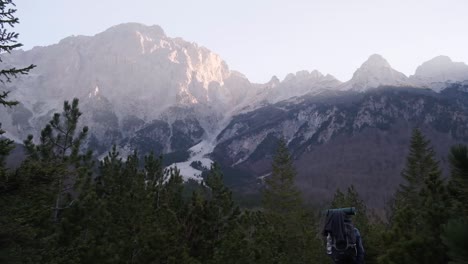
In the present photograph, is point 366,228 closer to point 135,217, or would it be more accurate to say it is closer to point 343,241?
point 135,217

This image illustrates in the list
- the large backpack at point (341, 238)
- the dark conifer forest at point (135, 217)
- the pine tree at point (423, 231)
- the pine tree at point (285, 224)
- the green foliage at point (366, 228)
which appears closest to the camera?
the large backpack at point (341, 238)

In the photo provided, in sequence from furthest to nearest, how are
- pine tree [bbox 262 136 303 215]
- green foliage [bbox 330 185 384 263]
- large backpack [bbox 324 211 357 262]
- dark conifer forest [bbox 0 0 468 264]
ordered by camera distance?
1. pine tree [bbox 262 136 303 215]
2. green foliage [bbox 330 185 384 263]
3. dark conifer forest [bbox 0 0 468 264]
4. large backpack [bbox 324 211 357 262]

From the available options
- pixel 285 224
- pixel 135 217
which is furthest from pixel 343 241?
pixel 285 224

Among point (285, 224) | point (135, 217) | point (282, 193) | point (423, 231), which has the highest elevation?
point (135, 217)

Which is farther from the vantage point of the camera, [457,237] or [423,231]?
[423,231]

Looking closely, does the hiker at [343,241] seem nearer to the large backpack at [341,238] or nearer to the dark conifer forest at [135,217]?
the large backpack at [341,238]

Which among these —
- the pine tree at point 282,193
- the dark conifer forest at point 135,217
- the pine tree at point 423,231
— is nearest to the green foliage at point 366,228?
the dark conifer forest at point 135,217

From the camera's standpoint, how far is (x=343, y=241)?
7.08 meters

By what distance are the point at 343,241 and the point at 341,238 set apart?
0.24 ft

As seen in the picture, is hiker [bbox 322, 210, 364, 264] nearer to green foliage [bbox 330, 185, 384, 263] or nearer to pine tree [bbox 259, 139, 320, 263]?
green foliage [bbox 330, 185, 384, 263]

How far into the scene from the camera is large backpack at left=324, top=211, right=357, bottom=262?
23.1 feet

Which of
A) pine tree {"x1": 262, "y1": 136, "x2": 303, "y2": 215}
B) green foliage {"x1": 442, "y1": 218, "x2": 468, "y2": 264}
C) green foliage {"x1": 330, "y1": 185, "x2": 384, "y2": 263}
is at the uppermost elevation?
green foliage {"x1": 442, "y1": 218, "x2": 468, "y2": 264}

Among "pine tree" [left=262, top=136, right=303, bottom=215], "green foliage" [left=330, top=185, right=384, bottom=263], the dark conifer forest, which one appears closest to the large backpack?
the dark conifer forest

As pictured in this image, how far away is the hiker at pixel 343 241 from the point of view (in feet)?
23.1
